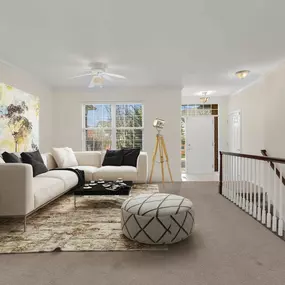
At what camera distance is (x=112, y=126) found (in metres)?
6.60

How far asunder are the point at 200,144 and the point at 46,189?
18.3 ft

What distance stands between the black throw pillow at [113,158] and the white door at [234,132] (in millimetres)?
3398

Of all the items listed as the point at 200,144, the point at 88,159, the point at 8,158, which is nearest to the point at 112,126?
the point at 88,159

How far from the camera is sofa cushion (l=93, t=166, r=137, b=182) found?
16.5 feet

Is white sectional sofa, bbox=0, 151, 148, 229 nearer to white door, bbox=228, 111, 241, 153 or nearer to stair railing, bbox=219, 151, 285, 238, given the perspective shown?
stair railing, bbox=219, 151, 285, 238

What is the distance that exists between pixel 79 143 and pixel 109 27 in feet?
13.1

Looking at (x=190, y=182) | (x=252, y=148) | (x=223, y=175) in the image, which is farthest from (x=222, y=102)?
(x=223, y=175)

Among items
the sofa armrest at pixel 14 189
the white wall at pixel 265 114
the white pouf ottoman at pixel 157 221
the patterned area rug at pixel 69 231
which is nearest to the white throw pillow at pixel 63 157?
the patterned area rug at pixel 69 231

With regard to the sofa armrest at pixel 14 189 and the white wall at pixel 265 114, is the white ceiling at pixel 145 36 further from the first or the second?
the sofa armrest at pixel 14 189

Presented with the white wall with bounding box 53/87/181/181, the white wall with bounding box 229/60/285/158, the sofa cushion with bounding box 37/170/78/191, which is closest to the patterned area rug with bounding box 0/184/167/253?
the sofa cushion with bounding box 37/170/78/191

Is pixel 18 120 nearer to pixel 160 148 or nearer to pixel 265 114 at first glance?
pixel 160 148

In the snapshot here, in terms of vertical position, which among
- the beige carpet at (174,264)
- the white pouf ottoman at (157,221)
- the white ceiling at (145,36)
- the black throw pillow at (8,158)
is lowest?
the beige carpet at (174,264)

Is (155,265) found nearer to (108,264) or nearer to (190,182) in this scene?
(108,264)

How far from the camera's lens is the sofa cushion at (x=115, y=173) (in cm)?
502
